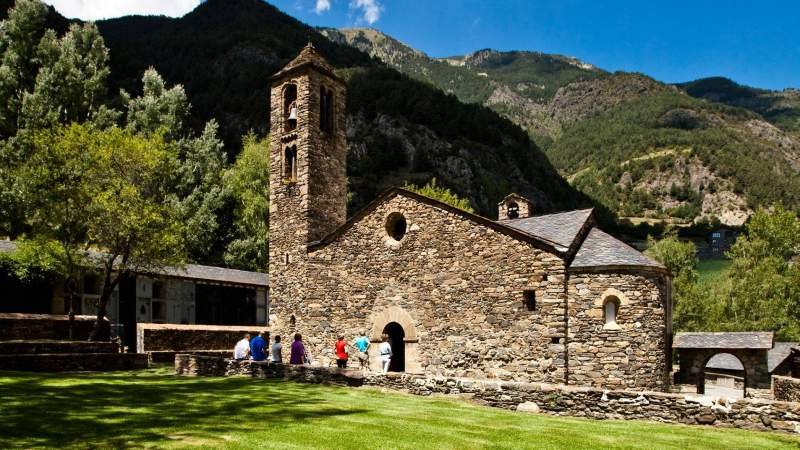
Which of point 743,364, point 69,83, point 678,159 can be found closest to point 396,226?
point 743,364

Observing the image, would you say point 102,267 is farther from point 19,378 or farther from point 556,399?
point 556,399

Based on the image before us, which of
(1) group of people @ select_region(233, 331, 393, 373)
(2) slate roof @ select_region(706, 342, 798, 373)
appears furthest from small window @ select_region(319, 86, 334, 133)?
(2) slate roof @ select_region(706, 342, 798, 373)

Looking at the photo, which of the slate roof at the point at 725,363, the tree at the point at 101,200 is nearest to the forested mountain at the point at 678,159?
the slate roof at the point at 725,363

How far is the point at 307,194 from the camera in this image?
24109 millimetres

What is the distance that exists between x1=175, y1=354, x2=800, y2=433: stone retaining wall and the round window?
6709 mm

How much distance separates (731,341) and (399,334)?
622 inches

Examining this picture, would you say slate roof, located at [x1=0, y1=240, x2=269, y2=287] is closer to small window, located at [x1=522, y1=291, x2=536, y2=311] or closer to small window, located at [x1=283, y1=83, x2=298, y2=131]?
small window, located at [x1=283, y1=83, x2=298, y2=131]

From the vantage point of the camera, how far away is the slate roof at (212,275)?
94.7 feet

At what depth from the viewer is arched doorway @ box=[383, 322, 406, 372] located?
22.2m

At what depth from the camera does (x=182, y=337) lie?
83.9 feet

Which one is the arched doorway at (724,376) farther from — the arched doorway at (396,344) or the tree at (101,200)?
the tree at (101,200)

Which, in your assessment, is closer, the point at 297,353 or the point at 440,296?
the point at 297,353

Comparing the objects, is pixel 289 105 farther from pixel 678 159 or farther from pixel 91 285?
pixel 678 159

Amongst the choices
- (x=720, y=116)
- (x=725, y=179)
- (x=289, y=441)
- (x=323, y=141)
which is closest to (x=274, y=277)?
(x=323, y=141)
